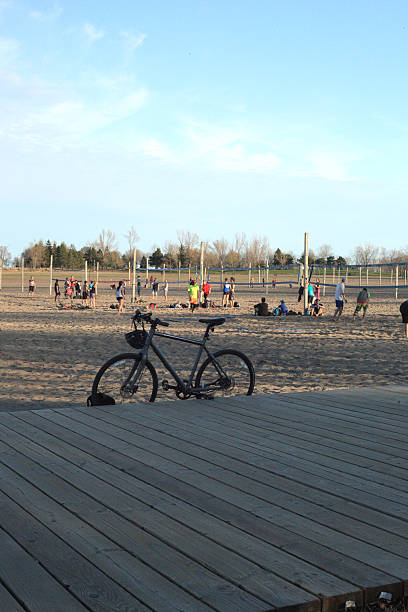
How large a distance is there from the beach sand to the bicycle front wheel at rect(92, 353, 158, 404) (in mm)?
2169

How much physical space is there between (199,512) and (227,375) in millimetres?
3257

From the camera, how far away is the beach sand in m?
9.27

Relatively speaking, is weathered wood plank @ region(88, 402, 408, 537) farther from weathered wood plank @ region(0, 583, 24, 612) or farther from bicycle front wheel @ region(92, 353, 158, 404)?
weathered wood plank @ region(0, 583, 24, 612)

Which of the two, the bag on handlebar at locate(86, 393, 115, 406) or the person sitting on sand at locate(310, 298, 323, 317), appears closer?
the bag on handlebar at locate(86, 393, 115, 406)

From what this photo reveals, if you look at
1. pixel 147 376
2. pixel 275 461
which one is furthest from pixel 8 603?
pixel 147 376

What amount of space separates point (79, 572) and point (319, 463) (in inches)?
74.1

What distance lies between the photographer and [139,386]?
233 inches

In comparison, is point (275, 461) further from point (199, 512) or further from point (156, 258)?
point (156, 258)

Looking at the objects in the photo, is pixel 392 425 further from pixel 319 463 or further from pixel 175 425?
pixel 175 425

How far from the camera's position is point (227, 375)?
6.22m

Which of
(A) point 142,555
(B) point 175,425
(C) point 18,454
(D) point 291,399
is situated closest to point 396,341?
(D) point 291,399

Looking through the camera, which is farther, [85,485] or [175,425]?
[175,425]

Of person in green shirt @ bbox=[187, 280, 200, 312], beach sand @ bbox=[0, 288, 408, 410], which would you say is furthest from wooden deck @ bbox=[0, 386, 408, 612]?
person in green shirt @ bbox=[187, 280, 200, 312]

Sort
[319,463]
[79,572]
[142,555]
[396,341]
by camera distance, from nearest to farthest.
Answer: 1. [79,572]
2. [142,555]
3. [319,463]
4. [396,341]
